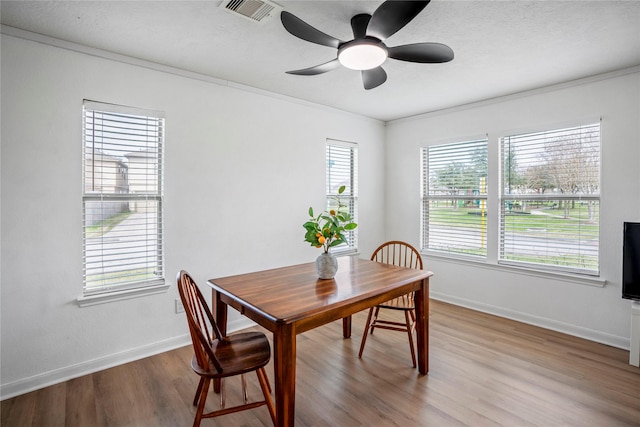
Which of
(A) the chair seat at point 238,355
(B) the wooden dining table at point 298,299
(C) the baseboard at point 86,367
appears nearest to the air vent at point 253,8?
(B) the wooden dining table at point 298,299

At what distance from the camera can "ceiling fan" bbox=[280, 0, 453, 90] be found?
166 centimetres

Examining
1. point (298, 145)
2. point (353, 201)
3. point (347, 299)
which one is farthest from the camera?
point (353, 201)

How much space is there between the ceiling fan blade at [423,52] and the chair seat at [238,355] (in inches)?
77.0

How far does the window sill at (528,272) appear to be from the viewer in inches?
120

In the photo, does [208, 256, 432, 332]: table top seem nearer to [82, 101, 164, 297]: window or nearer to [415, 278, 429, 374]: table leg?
[415, 278, 429, 374]: table leg

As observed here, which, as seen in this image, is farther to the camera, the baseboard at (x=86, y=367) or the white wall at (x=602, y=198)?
the white wall at (x=602, y=198)

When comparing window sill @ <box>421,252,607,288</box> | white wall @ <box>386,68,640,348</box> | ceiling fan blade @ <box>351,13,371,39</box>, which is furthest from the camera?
window sill @ <box>421,252,607,288</box>

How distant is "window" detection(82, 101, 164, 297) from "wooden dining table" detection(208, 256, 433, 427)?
1013 mm

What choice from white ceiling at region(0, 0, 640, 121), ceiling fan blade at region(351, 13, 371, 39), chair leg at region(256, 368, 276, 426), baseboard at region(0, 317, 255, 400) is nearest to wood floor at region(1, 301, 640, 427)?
baseboard at region(0, 317, 255, 400)

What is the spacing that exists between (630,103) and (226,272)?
3999 millimetres

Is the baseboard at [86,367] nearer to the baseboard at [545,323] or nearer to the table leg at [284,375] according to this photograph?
the table leg at [284,375]

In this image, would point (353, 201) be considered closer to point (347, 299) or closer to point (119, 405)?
point (347, 299)

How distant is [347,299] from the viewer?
1.88 metres

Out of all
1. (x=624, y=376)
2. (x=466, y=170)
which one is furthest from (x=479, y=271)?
(x=624, y=376)
